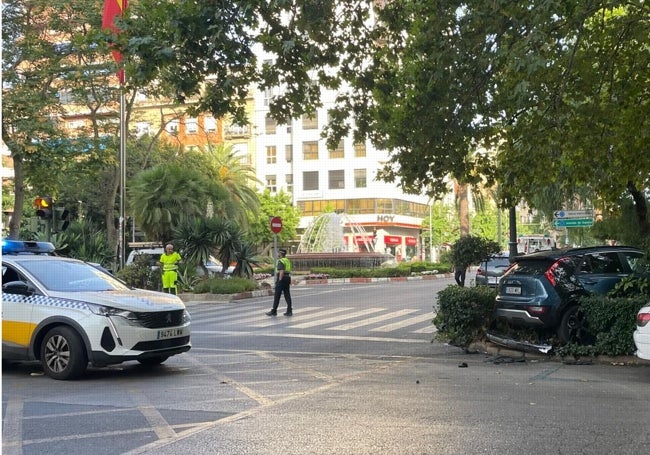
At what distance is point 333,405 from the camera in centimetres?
688

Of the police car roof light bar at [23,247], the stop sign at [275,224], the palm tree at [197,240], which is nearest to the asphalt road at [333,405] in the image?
the police car roof light bar at [23,247]

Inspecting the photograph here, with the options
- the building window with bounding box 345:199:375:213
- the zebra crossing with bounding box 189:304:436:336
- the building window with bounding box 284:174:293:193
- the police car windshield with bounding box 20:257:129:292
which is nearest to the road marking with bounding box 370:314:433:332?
the zebra crossing with bounding box 189:304:436:336

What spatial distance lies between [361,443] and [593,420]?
2365mm

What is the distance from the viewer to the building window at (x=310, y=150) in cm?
6769

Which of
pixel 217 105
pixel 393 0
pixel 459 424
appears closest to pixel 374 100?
pixel 393 0

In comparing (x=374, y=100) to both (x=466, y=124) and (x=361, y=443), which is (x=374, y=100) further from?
(x=361, y=443)

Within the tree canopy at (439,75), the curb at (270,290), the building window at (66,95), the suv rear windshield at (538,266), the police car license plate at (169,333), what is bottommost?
the curb at (270,290)

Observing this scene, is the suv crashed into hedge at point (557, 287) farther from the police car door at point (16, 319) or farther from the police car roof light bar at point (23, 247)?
the police car roof light bar at point (23, 247)

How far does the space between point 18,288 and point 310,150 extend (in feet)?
197

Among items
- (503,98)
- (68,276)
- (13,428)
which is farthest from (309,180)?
(13,428)

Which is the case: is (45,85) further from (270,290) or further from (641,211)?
(641,211)

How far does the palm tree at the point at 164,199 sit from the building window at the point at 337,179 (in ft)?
121

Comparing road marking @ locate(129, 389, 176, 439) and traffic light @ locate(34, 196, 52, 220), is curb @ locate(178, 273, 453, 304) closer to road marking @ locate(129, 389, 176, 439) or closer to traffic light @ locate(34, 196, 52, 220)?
traffic light @ locate(34, 196, 52, 220)

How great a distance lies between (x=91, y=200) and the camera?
41.1 meters
